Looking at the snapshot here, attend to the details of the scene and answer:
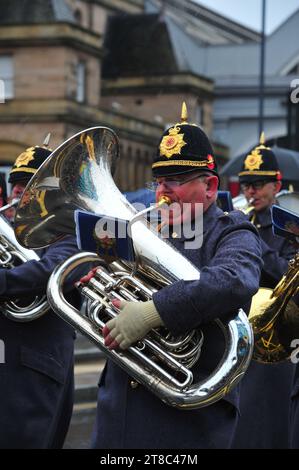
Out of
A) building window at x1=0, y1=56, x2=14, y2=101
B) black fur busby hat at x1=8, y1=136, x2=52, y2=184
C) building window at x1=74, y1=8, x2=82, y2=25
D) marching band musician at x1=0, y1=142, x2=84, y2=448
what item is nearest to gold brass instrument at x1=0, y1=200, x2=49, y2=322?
marching band musician at x1=0, y1=142, x2=84, y2=448

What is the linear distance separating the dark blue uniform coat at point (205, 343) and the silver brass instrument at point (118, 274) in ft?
0.29

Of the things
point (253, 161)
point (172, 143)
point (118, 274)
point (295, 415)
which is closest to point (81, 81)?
point (253, 161)

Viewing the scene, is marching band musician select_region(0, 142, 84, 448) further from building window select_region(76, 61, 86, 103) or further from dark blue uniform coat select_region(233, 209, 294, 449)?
building window select_region(76, 61, 86, 103)

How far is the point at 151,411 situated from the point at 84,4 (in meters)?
41.1

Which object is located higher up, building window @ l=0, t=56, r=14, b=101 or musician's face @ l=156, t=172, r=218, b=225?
building window @ l=0, t=56, r=14, b=101

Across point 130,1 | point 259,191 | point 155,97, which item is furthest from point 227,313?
point 130,1

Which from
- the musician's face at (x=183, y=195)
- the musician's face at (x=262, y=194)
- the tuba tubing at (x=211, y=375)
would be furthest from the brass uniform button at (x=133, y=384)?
the musician's face at (x=262, y=194)

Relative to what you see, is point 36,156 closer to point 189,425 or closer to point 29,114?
point 189,425

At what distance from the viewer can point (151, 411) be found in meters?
4.80

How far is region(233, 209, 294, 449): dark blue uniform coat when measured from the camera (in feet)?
23.1

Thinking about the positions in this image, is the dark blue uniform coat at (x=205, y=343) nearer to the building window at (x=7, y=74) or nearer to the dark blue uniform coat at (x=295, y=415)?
the dark blue uniform coat at (x=295, y=415)

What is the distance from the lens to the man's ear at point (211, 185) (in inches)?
195

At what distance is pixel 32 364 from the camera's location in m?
6.34

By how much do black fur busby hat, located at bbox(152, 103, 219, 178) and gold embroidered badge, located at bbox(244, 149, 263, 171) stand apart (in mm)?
2969
